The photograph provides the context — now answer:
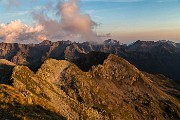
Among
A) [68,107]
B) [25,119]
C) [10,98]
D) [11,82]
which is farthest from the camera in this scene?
[68,107]

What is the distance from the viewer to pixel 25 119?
156 ft

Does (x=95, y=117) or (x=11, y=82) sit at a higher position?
(x=11, y=82)

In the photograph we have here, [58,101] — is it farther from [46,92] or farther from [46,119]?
[46,119]

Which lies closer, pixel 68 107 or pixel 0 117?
pixel 0 117

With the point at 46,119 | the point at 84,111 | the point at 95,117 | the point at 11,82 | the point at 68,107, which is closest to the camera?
the point at 46,119

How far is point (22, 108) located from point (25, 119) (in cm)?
934

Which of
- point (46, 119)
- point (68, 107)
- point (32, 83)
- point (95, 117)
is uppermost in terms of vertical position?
point (46, 119)

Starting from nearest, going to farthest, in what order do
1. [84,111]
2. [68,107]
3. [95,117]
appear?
1. [68,107]
2. [84,111]
3. [95,117]

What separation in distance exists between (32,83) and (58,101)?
15.3 metres

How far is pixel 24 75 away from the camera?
152m

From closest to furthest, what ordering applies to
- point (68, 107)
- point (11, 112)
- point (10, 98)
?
point (11, 112)
point (10, 98)
point (68, 107)

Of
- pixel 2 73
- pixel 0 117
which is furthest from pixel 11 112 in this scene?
pixel 2 73

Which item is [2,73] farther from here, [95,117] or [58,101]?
[95,117]

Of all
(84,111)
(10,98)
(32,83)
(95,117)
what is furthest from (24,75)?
(10,98)
